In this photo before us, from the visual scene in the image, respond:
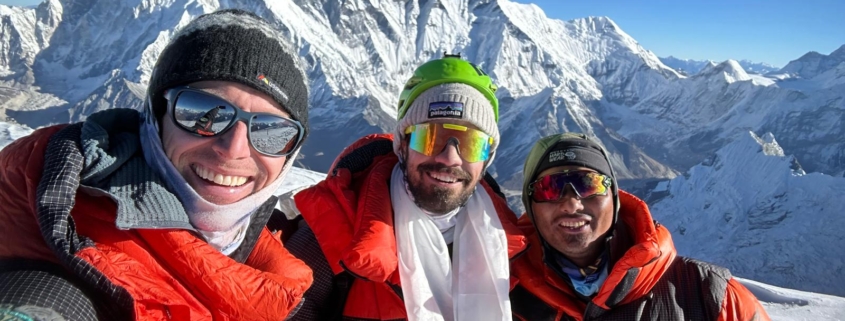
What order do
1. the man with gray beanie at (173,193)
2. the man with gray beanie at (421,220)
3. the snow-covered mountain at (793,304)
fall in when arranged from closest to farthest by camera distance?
the man with gray beanie at (173,193) < the man with gray beanie at (421,220) < the snow-covered mountain at (793,304)

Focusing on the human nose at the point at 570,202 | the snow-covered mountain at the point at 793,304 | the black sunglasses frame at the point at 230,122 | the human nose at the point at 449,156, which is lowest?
the snow-covered mountain at the point at 793,304

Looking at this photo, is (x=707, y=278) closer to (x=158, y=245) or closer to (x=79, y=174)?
(x=158, y=245)

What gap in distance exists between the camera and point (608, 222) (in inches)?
200

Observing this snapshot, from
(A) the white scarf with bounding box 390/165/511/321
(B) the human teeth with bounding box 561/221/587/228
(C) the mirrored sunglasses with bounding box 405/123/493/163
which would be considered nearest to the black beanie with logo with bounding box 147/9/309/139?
(A) the white scarf with bounding box 390/165/511/321

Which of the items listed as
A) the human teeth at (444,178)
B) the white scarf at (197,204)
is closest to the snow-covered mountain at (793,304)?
the human teeth at (444,178)

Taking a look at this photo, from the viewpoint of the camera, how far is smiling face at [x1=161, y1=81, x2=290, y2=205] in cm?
283

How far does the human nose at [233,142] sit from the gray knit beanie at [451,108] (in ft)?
7.10

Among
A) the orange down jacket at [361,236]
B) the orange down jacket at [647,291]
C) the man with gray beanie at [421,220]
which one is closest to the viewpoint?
the orange down jacket at [361,236]

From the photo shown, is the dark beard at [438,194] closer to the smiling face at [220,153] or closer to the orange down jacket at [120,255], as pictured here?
the smiling face at [220,153]

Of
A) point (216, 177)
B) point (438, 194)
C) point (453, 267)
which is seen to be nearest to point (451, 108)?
point (438, 194)

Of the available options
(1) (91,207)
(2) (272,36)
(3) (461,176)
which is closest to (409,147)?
(3) (461,176)

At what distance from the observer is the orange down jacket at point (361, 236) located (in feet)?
→ 12.8

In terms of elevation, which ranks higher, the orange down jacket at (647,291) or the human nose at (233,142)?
the human nose at (233,142)

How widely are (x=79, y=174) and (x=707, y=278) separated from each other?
4778mm
